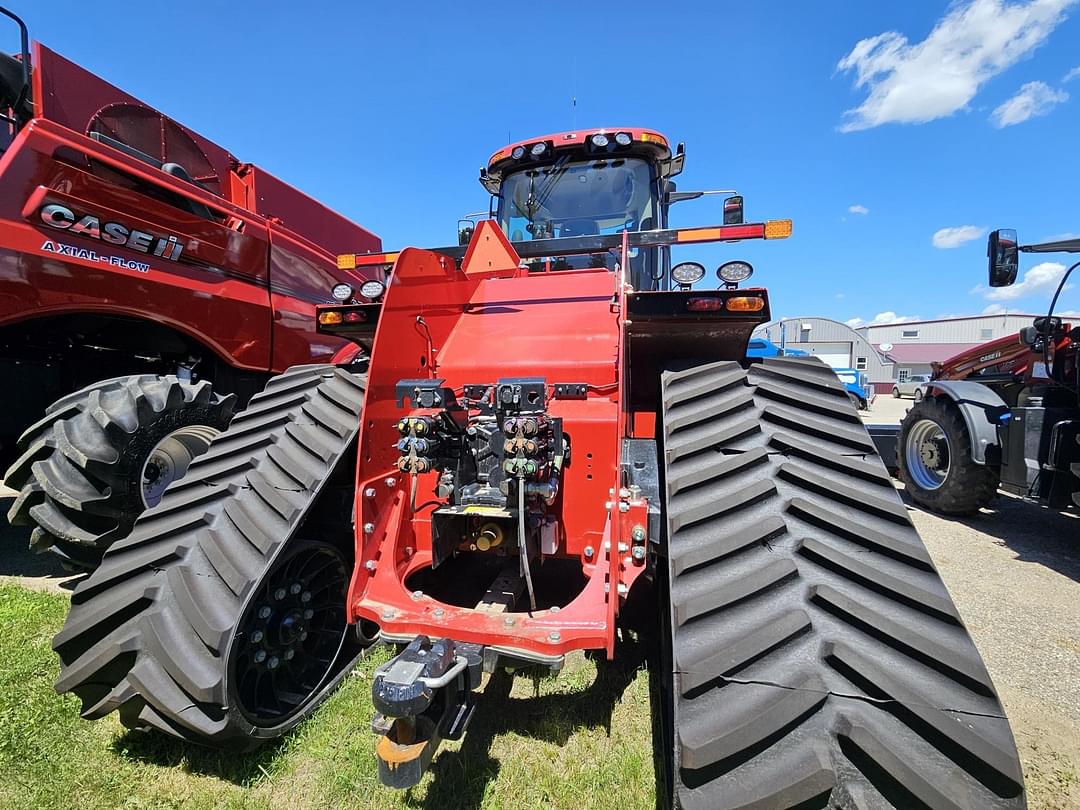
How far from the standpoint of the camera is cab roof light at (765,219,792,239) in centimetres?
330

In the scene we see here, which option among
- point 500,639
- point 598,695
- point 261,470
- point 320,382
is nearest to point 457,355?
point 320,382

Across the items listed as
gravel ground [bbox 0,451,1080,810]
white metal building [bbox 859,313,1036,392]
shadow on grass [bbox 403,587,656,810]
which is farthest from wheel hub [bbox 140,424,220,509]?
white metal building [bbox 859,313,1036,392]

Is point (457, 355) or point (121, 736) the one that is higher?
point (457, 355)

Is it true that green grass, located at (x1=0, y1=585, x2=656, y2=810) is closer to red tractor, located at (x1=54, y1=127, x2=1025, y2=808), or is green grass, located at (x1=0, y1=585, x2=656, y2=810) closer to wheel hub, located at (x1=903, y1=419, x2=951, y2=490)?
red tractor, located at (x1=54, y1=127, x2=1025, y2=808)

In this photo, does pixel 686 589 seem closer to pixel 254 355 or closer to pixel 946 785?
pixel 946 785

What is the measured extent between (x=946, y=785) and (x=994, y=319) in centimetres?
6949

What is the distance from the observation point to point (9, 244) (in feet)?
11.7

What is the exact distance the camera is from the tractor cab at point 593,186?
4664 mm

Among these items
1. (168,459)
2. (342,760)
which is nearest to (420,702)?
(342,760)

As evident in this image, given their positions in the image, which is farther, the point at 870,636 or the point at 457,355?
the point at 457,355

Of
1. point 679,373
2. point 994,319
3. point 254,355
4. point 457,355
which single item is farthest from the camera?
point 994,319

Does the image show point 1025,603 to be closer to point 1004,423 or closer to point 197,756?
point 1004,423

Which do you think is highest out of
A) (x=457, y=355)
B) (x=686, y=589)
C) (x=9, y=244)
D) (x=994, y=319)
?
(x=994, y=319)

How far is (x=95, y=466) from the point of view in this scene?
3.33 m
